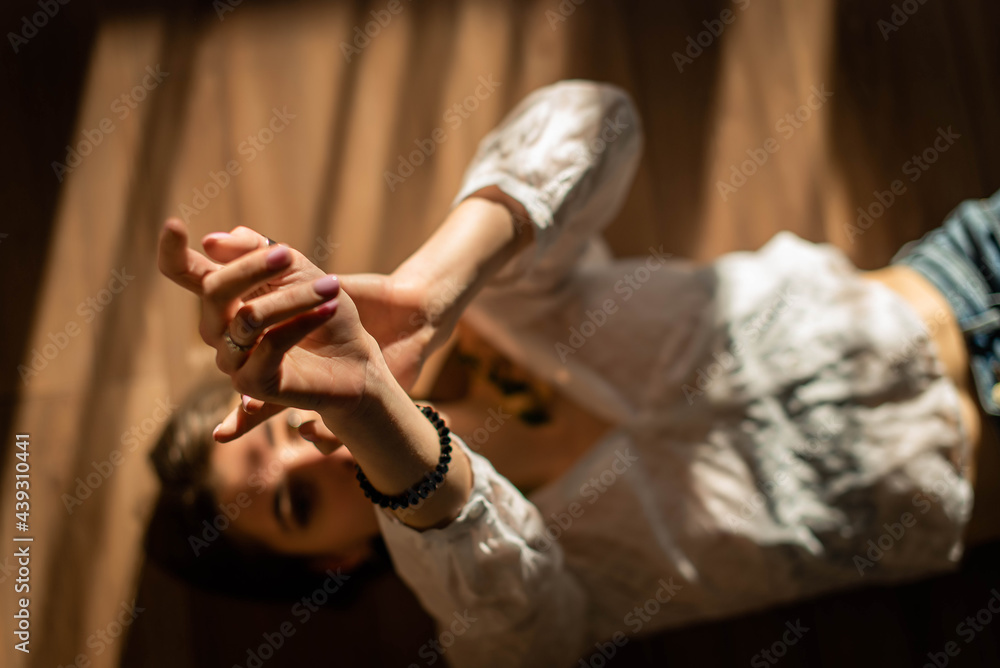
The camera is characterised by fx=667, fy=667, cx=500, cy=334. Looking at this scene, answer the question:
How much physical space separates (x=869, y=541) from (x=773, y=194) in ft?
1.94

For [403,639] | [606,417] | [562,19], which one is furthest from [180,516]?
[562,19]

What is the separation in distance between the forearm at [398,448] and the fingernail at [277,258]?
11cm

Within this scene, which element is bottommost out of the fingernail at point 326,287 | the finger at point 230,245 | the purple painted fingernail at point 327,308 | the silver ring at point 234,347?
the silver ring at point 234,347

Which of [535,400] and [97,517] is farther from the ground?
[535,400]

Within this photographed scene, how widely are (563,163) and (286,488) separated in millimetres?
490

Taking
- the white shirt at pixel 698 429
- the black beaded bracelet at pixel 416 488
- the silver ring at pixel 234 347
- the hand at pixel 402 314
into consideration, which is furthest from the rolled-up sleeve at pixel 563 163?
the silver ring at pixel 234 347

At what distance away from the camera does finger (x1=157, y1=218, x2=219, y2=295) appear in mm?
445

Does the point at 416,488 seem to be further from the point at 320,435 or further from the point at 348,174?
the point at 348,174

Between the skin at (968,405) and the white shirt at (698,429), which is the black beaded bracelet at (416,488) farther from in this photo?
the skin at (968,405)

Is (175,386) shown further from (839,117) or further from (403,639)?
(839,117)

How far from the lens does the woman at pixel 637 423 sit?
731 millimetres

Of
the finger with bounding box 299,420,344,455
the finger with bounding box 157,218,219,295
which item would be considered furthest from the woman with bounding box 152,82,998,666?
the finger with bounding box 157,218,219,295

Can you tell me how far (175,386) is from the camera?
3.35 feet

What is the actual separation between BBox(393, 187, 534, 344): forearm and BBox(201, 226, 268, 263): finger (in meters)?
0.18
